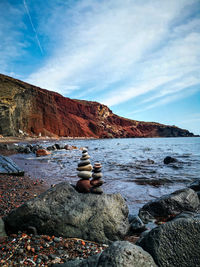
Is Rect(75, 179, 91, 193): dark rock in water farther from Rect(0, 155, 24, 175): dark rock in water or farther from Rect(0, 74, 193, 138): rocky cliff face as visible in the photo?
Rect(0, 74, 193, 138): rocky cliff face

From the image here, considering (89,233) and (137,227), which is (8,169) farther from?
(137,227)

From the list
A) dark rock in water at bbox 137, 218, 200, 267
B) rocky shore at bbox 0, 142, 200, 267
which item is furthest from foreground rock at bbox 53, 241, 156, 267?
dark rock in water at bbox 137, 218, 200, 267

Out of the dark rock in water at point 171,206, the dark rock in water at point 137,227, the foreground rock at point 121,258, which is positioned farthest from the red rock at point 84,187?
the foreground rock at point 121,258

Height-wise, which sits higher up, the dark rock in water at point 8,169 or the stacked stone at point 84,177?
the stacked stone at point 84,177

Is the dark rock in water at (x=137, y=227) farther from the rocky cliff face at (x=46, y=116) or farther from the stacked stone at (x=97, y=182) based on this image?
the rocky cliff face at (x=46, y=116)

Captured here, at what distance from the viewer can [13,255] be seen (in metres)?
2.10

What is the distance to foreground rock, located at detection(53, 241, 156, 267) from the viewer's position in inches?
62.2

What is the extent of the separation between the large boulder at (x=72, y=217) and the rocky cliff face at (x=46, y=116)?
3767cm

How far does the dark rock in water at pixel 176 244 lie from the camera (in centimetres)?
184

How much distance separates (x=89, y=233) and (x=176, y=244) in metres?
1.34

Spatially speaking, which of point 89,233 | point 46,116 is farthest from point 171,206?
point 46,116

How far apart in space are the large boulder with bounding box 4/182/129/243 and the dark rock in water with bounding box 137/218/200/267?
889 millimetres

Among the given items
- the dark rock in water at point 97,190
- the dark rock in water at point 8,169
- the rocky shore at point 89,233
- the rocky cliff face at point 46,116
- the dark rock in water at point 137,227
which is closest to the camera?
the rocky shore at point 89,233

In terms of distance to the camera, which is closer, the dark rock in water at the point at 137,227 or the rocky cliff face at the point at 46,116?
the dark rock in water at the point at 137,227
